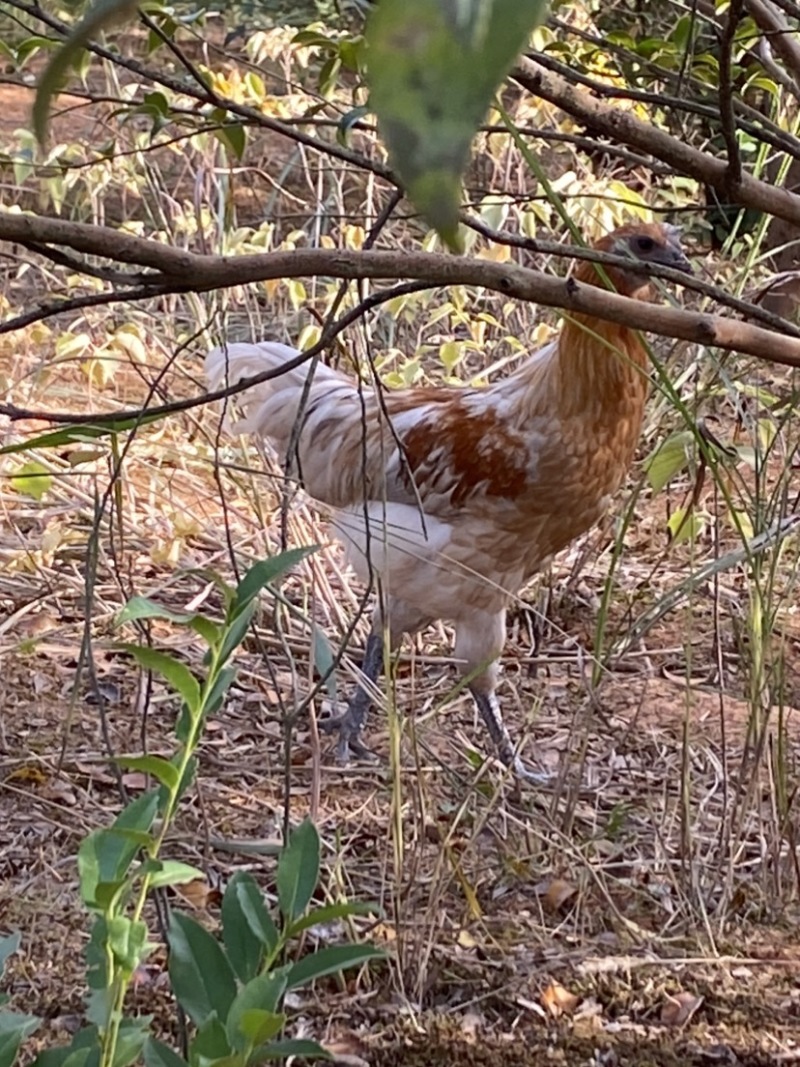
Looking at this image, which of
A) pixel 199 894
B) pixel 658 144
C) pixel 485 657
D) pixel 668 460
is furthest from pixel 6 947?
pixel 485 657

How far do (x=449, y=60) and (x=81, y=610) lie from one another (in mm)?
3117

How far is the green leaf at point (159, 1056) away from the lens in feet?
3.15

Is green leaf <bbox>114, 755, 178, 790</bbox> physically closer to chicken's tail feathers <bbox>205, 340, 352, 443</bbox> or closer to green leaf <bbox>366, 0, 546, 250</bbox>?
green leaf <bbox>366, 0, 546, 250</bbox>

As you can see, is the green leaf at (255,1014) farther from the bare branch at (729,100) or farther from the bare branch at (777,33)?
the bare branch at (777,33)

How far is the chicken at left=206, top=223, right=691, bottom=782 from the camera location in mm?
2699

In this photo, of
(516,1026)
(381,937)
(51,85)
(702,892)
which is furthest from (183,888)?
(51,85)

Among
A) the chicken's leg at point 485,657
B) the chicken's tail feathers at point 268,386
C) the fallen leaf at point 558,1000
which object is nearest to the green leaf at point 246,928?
the fallen leaf at point 558,1000

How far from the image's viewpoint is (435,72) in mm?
199

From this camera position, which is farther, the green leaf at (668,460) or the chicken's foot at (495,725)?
the chicken's foot at (495,725)

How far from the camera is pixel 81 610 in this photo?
126 inches

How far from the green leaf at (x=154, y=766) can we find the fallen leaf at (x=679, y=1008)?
1.11 metres

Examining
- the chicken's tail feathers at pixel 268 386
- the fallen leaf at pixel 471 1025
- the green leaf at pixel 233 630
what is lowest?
the fallen leaf at pixel 471 1025

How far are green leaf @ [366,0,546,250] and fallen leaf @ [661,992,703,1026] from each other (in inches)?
69.3

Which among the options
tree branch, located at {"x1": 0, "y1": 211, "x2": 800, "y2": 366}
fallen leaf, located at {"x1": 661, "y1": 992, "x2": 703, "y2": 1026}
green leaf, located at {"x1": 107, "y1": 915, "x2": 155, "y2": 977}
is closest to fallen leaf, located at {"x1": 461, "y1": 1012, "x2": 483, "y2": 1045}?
fallen leaf, located at {"x1": 661, "y1": 992, "x2": 703, "y2": 1026}
